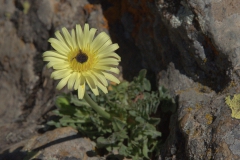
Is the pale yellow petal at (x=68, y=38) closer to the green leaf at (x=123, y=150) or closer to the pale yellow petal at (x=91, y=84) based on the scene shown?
the pale yellow petal at (x=91, y=84)

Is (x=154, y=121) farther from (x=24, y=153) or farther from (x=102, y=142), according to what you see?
(x=24, y=153)

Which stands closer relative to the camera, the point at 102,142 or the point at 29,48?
the point at 102,142

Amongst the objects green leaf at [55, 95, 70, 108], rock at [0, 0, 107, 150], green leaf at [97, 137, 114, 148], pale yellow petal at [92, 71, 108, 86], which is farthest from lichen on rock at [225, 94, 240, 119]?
rock at [0, 0, 107, 150]

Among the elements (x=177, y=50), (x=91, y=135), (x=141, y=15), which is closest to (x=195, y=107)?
(x=177, y=50)

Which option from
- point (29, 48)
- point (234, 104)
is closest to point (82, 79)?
point (234, 104)

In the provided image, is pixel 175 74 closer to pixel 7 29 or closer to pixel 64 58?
pixel 64 58

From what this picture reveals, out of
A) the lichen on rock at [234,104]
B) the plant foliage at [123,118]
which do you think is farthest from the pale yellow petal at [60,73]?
the lichen on rock at [234,104]

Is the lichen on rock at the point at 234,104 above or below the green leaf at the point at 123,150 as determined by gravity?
above
